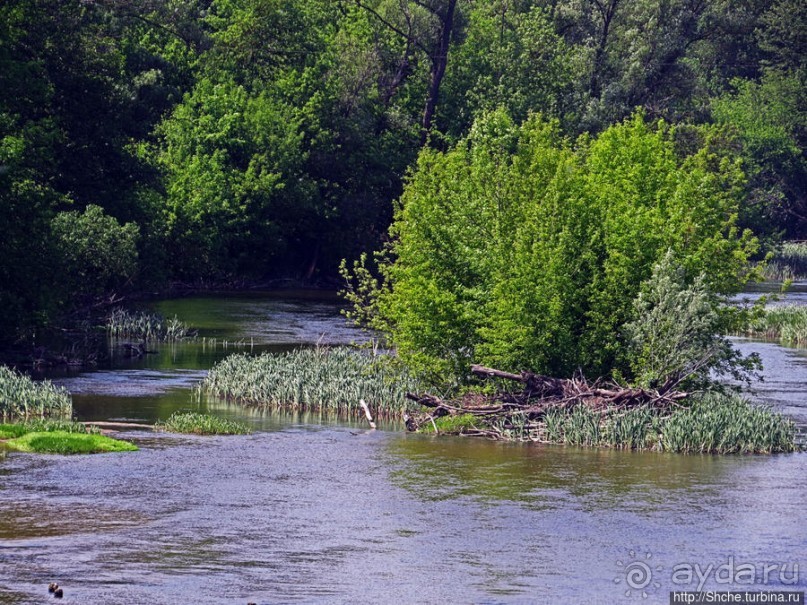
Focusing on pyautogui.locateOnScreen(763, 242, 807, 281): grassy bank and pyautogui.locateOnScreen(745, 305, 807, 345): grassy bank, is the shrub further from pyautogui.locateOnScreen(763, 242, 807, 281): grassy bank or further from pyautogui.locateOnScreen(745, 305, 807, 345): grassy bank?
pyautogui.locateOnScreen(763, 242, 807, 281): grassy bank

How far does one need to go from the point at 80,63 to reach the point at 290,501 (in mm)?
37236

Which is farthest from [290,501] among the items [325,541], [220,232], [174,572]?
[220,232]

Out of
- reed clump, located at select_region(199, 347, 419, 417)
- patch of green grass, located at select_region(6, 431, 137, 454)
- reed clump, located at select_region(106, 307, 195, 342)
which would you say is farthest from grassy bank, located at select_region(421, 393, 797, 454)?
reed clump, located at select_region(106, 307, 195, 342)

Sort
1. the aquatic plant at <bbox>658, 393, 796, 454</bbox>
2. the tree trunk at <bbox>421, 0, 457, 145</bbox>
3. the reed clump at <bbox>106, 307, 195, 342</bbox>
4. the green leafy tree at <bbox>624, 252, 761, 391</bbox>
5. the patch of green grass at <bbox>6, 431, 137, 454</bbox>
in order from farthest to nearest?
the tree trunk at <bbox>421, 0, 457, 145</bbox> → the reed clump at <bbox>106, 307, 195, 342</bbox> → the green leafy tree at <bbox>624, 252, 761, 391</bbox> → the aquatic plant at <bbox>658, 393, 796, 454</bbox> → the patch of green grass at <bbox>6, 431, 137, 454</bbox>

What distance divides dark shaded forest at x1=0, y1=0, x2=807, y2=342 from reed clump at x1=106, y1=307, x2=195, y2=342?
229 cm

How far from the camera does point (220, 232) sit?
270 feet

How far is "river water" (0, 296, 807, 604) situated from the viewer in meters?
23.9

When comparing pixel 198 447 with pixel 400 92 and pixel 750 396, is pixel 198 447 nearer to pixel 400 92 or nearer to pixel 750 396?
pixel 750 396

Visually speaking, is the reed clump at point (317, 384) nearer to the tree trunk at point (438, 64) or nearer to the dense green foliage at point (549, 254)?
the dense green foliage at point (549, 254)

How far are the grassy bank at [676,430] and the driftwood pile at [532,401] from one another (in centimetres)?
29

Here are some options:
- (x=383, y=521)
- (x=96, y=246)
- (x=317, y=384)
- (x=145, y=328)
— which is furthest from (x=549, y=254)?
(x=96, y=246)

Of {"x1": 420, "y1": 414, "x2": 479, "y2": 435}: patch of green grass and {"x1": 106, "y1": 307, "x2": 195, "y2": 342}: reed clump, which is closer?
{"x1": 420, "y1": 414, "x2": 479, "y2": 435}: patch of green grass

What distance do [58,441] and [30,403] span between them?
5.37 meters

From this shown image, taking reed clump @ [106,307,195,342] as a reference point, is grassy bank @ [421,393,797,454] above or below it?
below
